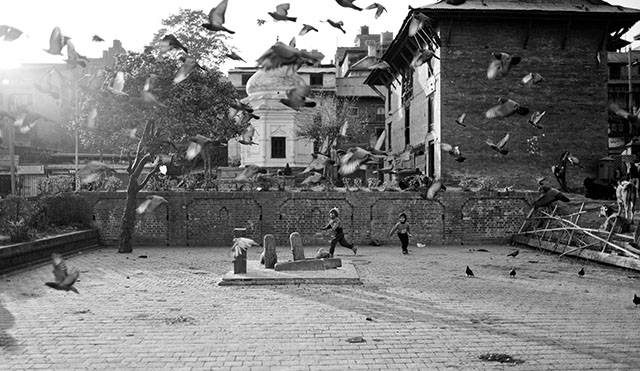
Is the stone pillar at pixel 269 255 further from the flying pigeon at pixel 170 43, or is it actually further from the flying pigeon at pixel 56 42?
the flying pigeon at pixel 56 42

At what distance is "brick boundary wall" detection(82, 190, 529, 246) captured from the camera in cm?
2172

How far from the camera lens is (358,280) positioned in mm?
12250

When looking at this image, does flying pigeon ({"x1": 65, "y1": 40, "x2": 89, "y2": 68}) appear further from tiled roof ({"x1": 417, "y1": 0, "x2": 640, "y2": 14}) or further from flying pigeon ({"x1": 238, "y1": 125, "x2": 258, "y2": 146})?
tiled roof ({"x1": 417, "y1": 0, "x2": 640, "y2": 14})

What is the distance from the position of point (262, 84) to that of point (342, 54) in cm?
2000

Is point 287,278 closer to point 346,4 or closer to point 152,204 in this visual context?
point 152,204

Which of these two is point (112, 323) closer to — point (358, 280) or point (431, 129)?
point (358, 280)

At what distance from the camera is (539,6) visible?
26.4 meters

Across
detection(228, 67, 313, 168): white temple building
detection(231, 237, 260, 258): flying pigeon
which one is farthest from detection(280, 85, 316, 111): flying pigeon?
detection(228, 67, 313, 168): white temple building

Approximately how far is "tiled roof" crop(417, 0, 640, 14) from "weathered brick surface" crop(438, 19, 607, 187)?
0.70m

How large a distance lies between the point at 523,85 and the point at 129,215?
1782cm

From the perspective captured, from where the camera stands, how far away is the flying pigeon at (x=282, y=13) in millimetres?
7590

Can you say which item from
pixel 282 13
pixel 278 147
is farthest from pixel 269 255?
pixel 278 147

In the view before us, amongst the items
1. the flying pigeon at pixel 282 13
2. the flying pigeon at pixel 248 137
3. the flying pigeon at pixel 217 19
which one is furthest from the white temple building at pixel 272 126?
the flying pigeon at pixel 217 19

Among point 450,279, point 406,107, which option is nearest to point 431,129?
point 406,107
